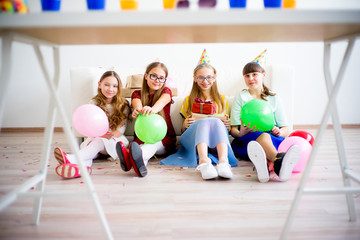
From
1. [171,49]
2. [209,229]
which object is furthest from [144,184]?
[171,49]

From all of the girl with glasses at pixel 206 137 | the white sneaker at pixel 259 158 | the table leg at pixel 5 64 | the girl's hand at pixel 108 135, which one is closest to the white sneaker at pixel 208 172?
the girl with glasses at pixel 206 137

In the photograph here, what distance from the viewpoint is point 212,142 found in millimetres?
1851

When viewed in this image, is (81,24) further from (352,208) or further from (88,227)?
(352,208)

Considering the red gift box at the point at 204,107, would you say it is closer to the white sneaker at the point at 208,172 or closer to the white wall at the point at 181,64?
the white sneaker at the point at 208,172

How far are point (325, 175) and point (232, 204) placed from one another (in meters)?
0.82

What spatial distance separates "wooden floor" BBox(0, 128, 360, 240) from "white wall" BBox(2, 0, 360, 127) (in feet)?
6.97

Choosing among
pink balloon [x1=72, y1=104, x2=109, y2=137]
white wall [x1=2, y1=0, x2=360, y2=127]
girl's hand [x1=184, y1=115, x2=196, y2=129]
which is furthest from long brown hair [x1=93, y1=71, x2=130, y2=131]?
white wall [x1=2, y1=0, x2=360, y2=127]

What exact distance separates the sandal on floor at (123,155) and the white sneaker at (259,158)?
2.47ft

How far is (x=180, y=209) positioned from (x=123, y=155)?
0.59m

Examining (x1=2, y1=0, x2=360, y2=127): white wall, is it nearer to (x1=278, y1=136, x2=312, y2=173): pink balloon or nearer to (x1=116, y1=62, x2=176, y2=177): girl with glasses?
(x1=116, y1=62, x2=176, y2=177): girl with glasses

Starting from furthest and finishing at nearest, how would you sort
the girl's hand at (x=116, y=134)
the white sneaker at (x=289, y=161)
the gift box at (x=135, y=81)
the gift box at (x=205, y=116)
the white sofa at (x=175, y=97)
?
1. the gift box at (x=135, y=81)
2. the white sofa at (x=175, y=97)
3. the girl's hand at (x=116, y=134)
4. the gift box at (x=205, y=116)
5. the white sneaker at (x=289, y=161)

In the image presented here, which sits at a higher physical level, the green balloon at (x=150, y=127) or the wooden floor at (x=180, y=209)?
the green balloon at (x=150, y=127)

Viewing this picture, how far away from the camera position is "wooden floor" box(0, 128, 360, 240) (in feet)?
3.42

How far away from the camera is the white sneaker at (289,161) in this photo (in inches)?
57.1
